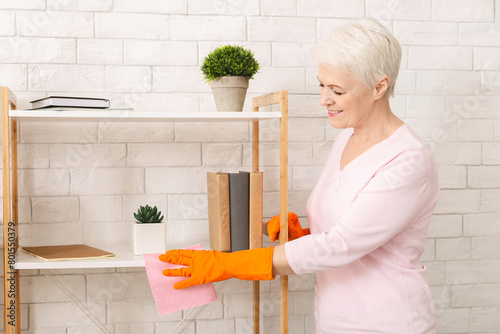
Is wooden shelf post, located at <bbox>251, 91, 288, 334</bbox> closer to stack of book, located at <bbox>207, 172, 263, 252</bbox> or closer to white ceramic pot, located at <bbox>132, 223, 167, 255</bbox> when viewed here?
stack of book, located at <bbox>207, 172, 263, 252</bbox>

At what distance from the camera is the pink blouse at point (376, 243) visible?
139 centimetres

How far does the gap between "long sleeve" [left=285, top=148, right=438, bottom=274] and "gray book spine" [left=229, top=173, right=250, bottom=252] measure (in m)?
0.24

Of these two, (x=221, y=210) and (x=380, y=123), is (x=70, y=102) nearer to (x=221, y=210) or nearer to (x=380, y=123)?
(x=221, y=210)

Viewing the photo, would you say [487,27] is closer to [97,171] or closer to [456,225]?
[456,225]

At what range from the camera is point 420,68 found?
6.91ft

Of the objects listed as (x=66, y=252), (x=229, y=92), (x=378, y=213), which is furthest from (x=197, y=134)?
(x=378, y=213)

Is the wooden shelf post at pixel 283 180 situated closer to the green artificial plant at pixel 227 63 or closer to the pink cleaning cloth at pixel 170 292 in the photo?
the green artificial plant at pixel 227 63

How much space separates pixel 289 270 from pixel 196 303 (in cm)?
27

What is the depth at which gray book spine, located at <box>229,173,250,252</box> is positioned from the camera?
1.63 meters

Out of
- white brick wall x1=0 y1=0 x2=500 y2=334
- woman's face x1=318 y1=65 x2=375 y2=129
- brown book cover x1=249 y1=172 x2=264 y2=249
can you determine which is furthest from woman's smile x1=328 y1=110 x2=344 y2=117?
white brick wall x1=0 y1=0 x2=500 y2=334

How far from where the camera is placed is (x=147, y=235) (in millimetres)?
1631

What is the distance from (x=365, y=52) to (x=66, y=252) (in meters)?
1.05

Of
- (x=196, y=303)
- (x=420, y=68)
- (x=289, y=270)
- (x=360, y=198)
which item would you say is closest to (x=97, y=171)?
(x=196, y=303)

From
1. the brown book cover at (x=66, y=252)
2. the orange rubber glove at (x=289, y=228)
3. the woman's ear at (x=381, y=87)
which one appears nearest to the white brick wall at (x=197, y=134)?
the brown book cover at (x=66, y=252)
